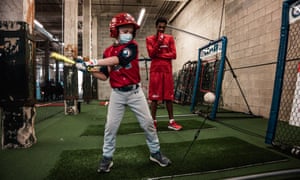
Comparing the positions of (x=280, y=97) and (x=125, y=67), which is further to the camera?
(x=280, y=97)

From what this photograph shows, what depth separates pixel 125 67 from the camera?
2045mm

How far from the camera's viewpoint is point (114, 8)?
13180mm

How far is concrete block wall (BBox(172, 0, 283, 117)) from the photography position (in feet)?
16.2

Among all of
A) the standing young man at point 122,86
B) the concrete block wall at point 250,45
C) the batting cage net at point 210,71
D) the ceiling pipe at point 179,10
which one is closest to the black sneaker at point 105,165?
the standing young man at point 122,86

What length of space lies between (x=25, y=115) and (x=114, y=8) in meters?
11.7

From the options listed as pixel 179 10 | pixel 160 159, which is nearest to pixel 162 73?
pixel 160 159

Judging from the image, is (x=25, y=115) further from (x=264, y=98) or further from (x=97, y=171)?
(x=264, y=98)

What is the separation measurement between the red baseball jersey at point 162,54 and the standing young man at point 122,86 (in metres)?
1.60

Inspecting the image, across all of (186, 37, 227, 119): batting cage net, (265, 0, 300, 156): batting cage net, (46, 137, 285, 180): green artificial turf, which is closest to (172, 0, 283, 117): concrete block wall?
(186, 37, 227, 119): batting cage net

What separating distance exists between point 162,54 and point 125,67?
177cm

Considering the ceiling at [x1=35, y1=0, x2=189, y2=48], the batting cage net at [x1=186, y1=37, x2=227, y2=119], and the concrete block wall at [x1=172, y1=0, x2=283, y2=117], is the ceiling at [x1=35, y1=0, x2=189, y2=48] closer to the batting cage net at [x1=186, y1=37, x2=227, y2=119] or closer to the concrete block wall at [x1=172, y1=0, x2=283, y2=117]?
the concrete block wall at [x1=172, y1=0, x2=283, y2=117]

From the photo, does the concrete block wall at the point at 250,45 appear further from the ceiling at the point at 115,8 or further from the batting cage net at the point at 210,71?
the ceiling at the point at 115,8

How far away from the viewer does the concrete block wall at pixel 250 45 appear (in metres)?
4.93

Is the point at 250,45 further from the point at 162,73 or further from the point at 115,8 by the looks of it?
the point at 115,8
